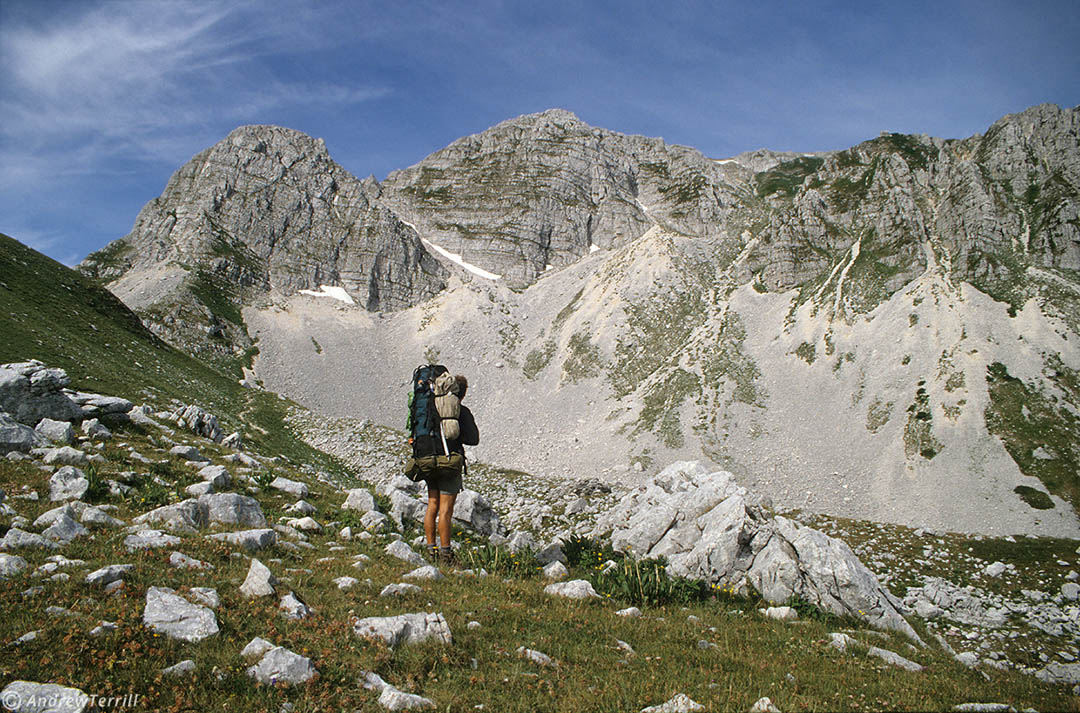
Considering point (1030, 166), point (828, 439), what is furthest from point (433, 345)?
point (1030, 166)

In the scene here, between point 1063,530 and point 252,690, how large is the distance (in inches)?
2335

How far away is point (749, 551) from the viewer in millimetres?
13680

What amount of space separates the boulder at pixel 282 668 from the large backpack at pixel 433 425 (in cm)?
573

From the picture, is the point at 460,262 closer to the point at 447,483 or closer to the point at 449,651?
the point at 447,483

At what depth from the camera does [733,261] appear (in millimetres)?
95875

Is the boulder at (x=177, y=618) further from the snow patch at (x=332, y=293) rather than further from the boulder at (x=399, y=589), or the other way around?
the snow patch at (x=332, y=293)

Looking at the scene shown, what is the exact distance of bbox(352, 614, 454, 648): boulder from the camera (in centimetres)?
679

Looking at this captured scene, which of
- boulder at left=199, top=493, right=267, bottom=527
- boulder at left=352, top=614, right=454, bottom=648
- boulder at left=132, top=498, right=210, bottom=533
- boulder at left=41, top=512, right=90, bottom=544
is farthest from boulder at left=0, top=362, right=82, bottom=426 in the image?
boulder at left=352, top=614, right=454, bottom=648

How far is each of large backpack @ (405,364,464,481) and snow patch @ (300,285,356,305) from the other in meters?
106

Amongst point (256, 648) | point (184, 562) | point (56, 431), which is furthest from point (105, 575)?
point (56, 431)

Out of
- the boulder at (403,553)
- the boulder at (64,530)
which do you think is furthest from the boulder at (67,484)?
the boulder at (403,553)

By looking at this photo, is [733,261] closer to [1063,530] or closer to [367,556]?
[1063,530]

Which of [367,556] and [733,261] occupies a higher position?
[733,261]

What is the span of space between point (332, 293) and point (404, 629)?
115 metres
